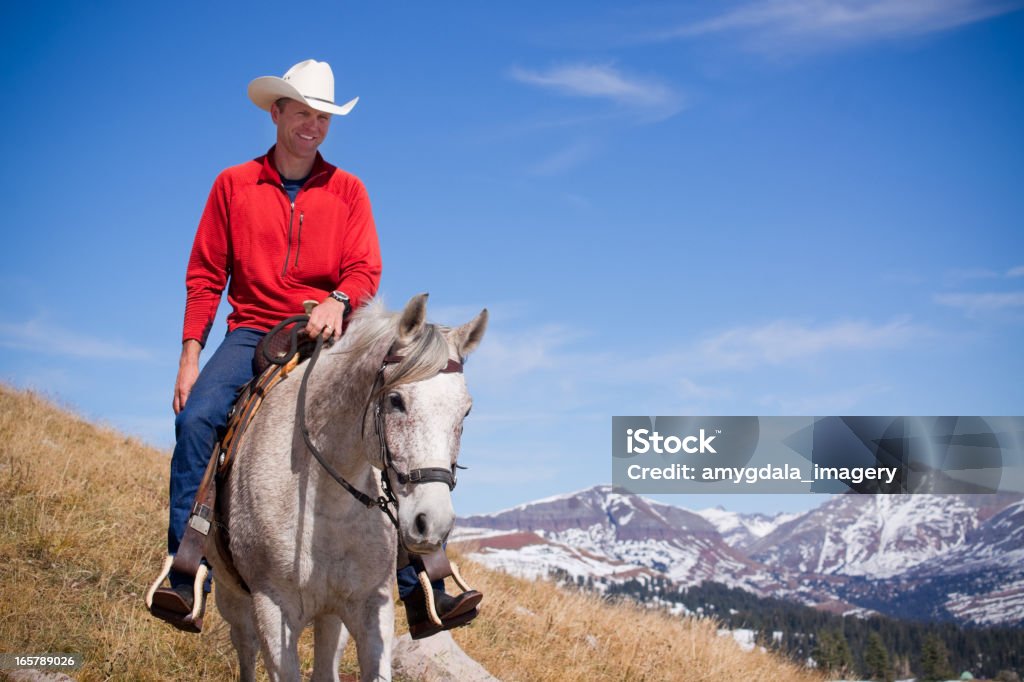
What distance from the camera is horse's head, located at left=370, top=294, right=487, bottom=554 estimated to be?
3.98 meters

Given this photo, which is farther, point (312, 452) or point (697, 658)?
point (697, 658)

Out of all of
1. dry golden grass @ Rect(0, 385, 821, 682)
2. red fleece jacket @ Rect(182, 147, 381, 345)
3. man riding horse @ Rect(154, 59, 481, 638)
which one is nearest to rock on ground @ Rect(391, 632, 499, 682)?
dry golden grass @ Rect(0, 385, 821, 682)

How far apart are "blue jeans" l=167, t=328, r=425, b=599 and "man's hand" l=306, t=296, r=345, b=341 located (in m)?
0.64

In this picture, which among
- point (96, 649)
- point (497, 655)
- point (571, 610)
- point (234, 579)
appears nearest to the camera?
point (234, 579)

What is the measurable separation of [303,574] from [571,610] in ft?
28.5

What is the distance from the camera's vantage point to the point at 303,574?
467cm

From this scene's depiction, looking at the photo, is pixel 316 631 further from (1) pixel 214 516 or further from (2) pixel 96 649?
(2) pixel 96 649

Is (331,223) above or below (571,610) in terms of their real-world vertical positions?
above

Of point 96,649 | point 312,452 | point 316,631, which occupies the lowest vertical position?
point 96,649

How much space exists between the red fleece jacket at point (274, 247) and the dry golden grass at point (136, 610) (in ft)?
11.0

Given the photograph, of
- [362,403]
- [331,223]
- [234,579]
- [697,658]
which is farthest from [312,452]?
[697,658]

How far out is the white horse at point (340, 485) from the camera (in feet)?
13.9

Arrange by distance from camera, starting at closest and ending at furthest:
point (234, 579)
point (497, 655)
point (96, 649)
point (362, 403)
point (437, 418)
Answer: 1. point (437, 418)
2. point (362, 403)
3. point (234, 579)
4. point (96, 649)
5. point (497, 655)

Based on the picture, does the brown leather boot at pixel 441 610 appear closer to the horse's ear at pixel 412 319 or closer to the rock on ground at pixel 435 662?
the horse's ear at pixel 412 319
